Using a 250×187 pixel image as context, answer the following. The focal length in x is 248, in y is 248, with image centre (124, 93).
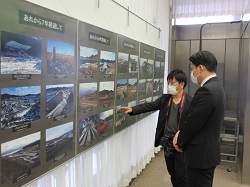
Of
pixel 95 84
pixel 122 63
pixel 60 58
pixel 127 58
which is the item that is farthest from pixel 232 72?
pixel 60 58

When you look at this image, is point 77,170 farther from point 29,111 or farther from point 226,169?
point 226,169

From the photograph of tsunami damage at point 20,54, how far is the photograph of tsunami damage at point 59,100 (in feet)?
0.64

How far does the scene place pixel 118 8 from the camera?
8.98 ft

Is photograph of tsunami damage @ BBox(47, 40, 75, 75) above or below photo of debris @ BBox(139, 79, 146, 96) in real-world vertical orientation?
above

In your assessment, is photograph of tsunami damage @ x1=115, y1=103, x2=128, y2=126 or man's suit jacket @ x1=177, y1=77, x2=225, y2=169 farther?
photograph of tsunami damage @ x1=115, y1=103, x2=128, y2=126

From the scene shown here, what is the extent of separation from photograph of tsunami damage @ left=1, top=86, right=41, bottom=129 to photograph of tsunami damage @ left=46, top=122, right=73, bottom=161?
197 mm

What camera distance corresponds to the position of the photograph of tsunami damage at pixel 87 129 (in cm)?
205

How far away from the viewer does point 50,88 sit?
166 centimetres

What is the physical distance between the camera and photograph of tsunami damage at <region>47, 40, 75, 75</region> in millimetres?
1628

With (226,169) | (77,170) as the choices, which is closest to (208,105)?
(77,170)

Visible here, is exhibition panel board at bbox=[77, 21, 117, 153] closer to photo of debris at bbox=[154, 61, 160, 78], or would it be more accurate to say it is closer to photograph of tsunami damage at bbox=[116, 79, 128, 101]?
photograph of tsunami damage at bbox=[116, 79, 128, 101]

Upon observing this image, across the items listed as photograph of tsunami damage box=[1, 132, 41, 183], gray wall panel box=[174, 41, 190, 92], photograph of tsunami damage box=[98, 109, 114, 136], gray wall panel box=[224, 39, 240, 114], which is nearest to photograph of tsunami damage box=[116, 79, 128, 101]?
photograph of tsunami damage box=[98, 109, 114, 136]

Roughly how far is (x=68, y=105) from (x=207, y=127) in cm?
106

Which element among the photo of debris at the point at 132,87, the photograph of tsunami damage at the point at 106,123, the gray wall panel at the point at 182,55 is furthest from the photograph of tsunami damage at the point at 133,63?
the gray wall panel at the point at 182,55
